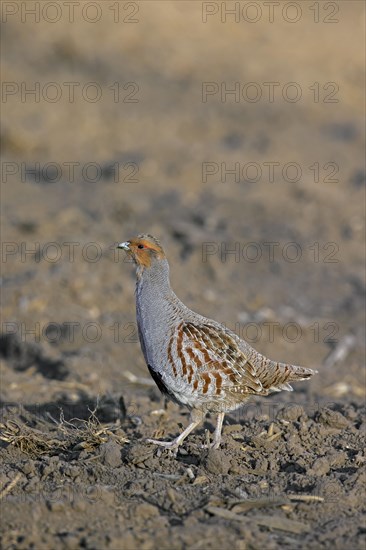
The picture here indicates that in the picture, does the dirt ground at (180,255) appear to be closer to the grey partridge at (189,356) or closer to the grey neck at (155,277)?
the grey partridge at (189,356)

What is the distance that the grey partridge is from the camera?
6648mm

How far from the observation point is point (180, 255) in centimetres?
1301

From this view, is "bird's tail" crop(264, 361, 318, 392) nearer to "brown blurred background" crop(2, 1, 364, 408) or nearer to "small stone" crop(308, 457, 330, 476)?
"small stone" crop(308, 457, 330, 476)

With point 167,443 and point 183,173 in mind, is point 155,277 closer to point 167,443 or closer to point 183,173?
point 167,443

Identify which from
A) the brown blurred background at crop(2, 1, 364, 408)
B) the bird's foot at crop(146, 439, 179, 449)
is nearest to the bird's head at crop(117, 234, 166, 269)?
the bird's foot at crop(146, 439, 179, 449)

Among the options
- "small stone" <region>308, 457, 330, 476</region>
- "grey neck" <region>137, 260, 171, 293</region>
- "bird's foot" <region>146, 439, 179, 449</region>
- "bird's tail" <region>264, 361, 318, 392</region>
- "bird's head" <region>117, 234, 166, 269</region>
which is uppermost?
"bird's head" <region>117, 234, 166, 269</region>

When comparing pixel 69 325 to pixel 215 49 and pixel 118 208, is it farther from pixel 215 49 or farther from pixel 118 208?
pixel 215 49

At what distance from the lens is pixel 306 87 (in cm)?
2039

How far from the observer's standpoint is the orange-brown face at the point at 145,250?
7137 mm

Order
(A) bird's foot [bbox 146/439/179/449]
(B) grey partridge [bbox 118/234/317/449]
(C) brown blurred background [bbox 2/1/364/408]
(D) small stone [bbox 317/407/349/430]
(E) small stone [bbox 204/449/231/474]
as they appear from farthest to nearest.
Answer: (C) brown blurred background [bbox 2/1/364/408] < (D) small stone [bbox 317/407/349/430] < (B) grey partridge [bbox 118/234/317/449] < (A) bird's foot [bbox 146/439/179/449] < (E) small stone [bbox 204/449/231/474]

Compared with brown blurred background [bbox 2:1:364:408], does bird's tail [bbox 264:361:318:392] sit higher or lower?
lower

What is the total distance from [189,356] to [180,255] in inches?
253

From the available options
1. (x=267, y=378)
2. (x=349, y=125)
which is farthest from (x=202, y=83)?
(x=267, y=378)

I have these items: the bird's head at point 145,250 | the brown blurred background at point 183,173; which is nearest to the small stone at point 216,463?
the bird's head at point 145,250
